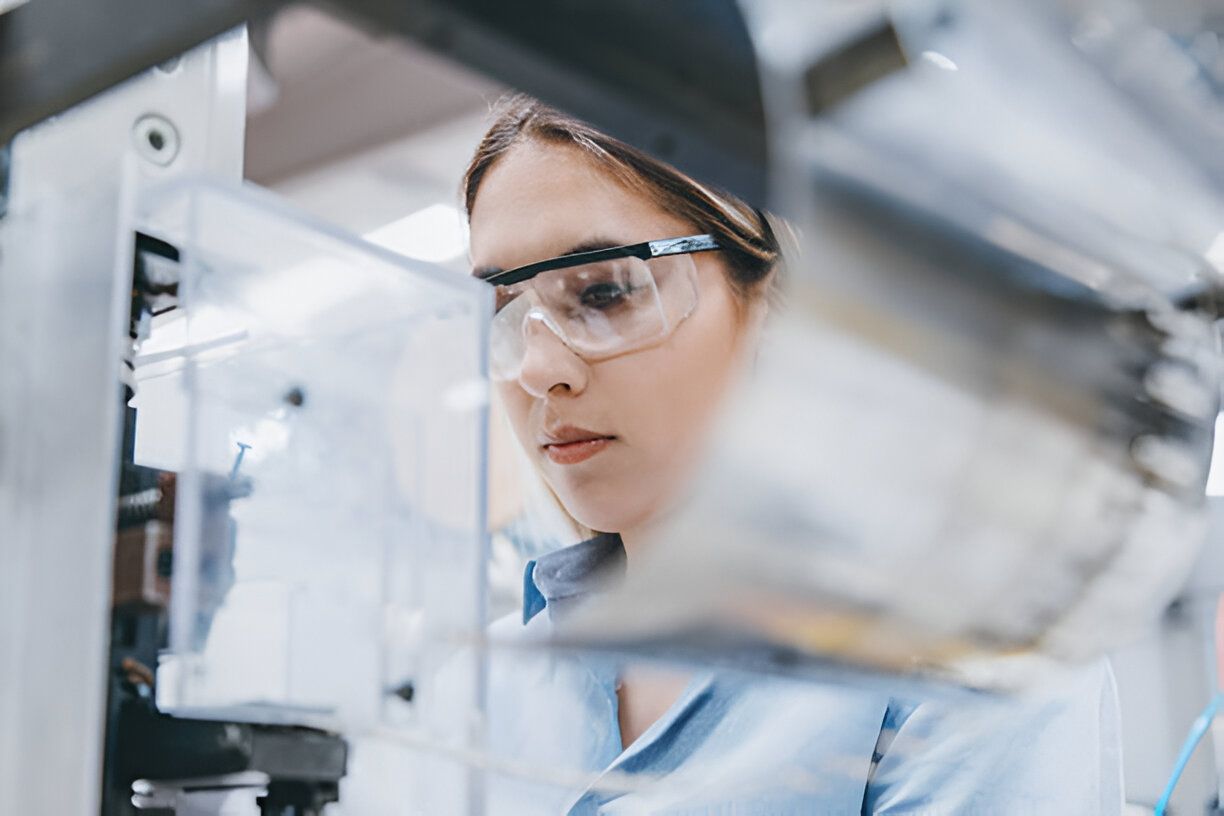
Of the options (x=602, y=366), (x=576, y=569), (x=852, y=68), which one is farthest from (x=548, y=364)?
(x=852, y=68)

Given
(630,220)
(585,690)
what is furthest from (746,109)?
(585,690)

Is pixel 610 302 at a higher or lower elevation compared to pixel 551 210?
lower

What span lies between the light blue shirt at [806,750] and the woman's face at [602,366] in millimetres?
171

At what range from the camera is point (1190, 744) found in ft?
4.78

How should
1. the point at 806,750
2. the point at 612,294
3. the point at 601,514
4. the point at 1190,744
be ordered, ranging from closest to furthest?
the point at 612,294, the point at 806,750, the point at 601,514, the point at 1190,744

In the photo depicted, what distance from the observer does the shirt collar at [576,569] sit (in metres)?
1.27

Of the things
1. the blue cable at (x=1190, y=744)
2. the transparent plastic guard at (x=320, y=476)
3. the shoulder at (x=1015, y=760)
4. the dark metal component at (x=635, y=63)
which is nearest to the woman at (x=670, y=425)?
the shoulder at (x=1015, y=760)

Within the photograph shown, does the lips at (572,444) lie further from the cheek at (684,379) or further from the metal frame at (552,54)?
the metal frame at (552,54)

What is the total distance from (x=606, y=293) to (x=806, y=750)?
1.43ft

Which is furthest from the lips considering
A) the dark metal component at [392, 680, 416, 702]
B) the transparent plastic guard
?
the dark metal component at [392, 680, 416, 702]

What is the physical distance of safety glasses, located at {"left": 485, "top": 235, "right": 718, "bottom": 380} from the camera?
36.3 inches

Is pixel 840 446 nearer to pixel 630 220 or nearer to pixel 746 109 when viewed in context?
pixel 746 109

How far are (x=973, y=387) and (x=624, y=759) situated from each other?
0.80 m

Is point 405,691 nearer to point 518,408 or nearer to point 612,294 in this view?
point 612,294
